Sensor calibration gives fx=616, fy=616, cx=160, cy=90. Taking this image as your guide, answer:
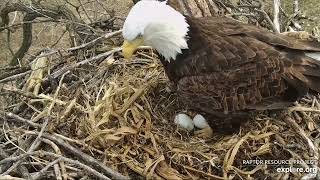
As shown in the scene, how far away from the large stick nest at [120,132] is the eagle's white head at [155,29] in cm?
40

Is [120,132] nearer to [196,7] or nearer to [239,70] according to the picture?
Answer: [239,70]

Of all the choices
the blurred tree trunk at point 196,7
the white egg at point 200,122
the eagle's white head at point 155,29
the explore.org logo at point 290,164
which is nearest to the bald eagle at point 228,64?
the eagle's white head at point 155,29

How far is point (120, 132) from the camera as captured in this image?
3.50 metres

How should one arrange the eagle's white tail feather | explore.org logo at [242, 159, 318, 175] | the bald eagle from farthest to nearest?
the eagle's white tail feather
the bald eagle
explore.org logo at [242, 159, 318, 175]

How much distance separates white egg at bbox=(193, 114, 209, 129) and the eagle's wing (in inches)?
5.4

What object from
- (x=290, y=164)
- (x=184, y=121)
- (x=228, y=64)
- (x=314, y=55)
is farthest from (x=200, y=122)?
(x=314, y=55)

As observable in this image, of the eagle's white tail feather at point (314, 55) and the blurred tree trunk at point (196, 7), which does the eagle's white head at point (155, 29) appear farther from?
the eagle's white tail feather at point (314, 55)

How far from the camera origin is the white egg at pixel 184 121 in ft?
12.0

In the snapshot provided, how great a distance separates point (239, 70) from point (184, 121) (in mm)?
465

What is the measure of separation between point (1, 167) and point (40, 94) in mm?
662

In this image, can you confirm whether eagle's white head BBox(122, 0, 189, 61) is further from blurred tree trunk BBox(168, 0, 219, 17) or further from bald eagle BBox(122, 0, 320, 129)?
blurred tree trunk BBox(168, 0, 219, 17)

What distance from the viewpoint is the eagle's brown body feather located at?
3488mm

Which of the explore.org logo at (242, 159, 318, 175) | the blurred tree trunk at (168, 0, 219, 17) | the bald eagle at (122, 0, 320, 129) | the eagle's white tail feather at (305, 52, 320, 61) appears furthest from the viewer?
the blurred tree trunk at (168, 0, 219, 17)

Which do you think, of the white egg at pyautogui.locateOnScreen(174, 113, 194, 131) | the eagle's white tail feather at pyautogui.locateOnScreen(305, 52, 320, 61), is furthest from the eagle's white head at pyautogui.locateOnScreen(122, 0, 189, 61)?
the eagle's white tail feather at pyautogui.locateOnScreen(305, 52, 320, 61)
